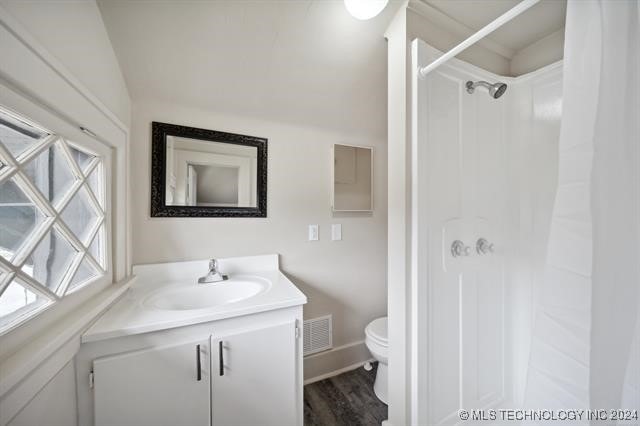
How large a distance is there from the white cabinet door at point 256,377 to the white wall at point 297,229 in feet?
1.87

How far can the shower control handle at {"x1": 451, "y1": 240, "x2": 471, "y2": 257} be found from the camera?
3.53 ft

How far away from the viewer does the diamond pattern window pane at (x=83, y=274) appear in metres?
0.79

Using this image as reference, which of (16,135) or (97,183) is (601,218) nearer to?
(16,135)

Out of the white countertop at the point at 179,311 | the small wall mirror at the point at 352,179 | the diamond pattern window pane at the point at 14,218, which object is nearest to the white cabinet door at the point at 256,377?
the white countertop at the point at 179,311

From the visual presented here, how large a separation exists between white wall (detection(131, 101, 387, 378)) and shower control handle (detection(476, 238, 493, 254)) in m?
0.76

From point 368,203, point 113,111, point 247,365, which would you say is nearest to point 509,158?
point 368,203

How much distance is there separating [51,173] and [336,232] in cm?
141

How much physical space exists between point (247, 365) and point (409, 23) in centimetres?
168

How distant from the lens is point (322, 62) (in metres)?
A: 1.26

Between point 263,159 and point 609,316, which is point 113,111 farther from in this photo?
point 609,316

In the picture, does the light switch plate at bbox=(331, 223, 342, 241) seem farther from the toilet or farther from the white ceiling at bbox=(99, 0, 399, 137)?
the white ceiling at bbox=(99, 0, 399, 137)

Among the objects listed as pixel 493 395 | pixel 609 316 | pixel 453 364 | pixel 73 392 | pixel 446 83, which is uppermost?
pixel 446 83

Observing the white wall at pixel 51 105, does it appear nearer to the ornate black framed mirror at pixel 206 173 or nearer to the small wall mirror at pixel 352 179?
the ornate black framed mirror at pixel 206 173

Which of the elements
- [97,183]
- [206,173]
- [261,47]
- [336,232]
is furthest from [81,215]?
[336,232]
